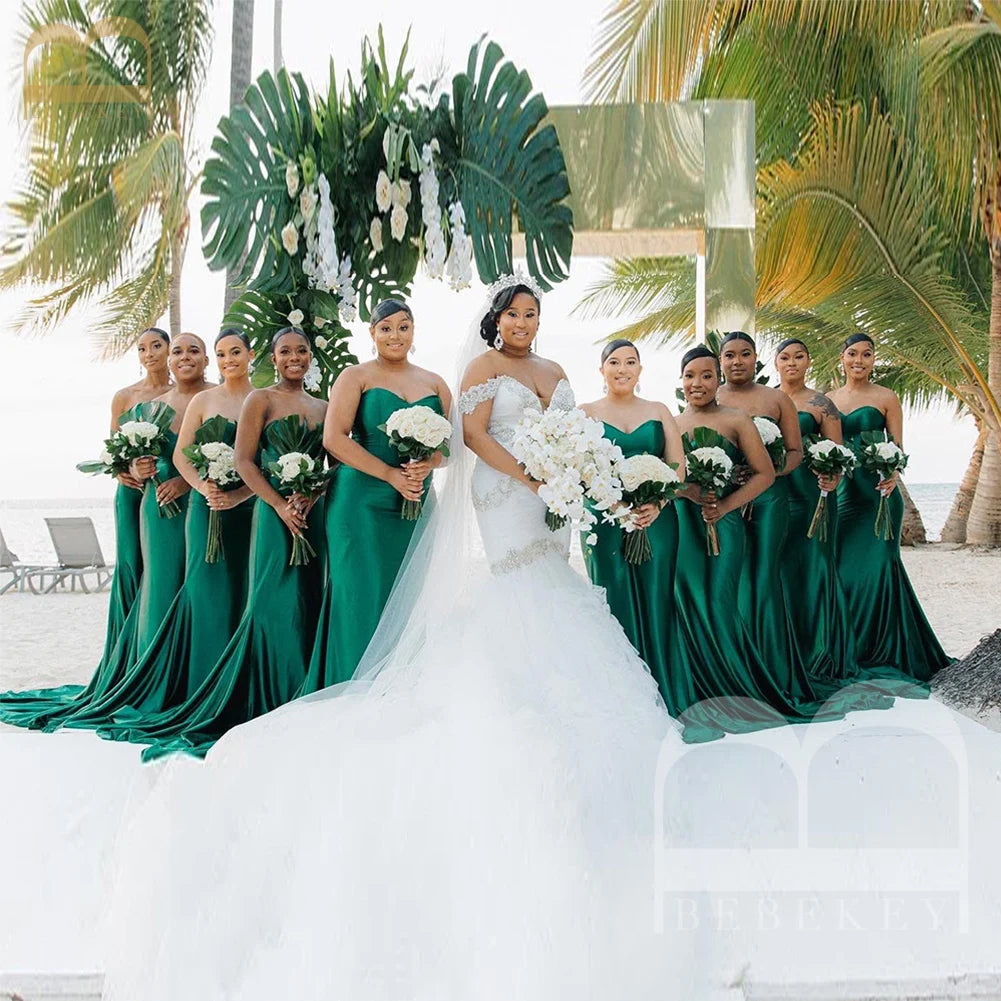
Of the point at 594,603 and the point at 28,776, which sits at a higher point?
the point at 594,603

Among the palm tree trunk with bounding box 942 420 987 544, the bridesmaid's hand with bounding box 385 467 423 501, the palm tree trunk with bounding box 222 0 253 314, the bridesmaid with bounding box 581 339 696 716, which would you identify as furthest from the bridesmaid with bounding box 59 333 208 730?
the palm tree trunk with bounding box 942 420 987 544

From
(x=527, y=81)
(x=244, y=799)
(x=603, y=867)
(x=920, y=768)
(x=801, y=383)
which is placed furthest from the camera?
(x=801, y=383)

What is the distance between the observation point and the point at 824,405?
23.4 ft

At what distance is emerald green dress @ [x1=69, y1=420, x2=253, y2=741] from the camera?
586 cm

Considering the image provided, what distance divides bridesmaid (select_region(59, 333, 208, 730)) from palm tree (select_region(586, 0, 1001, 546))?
595cm

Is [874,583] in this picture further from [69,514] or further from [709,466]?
[69,514]

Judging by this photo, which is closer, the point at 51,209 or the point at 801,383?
the point at 801,383

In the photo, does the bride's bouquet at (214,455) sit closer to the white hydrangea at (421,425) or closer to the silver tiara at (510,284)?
the white hydrangea at (421,425)

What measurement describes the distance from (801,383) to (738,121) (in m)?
1.85

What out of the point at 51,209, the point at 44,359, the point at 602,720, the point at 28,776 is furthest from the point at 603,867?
the point at 44,359

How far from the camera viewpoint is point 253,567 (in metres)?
5.59

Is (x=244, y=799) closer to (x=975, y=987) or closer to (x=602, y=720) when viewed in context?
(x=602, y=720)

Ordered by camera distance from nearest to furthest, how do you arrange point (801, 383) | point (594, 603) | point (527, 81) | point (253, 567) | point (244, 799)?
point (244, 799) → point (594, 603) → point (253, 567) → point (527, 81) → point (801, 383)

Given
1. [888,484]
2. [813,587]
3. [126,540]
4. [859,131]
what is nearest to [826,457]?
[888,484]
